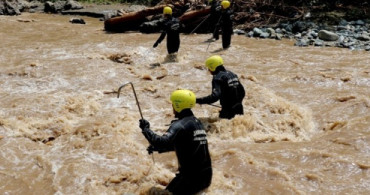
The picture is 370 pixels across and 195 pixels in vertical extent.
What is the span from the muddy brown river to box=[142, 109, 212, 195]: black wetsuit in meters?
0.36

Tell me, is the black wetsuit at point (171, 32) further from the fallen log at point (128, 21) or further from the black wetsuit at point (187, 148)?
the black wetsuit at point (187, 148)

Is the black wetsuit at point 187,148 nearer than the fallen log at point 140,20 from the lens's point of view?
Yes

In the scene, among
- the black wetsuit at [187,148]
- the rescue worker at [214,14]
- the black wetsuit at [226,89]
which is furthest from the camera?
the rescue worker at [214,14]

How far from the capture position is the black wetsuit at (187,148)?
4539 millimetres

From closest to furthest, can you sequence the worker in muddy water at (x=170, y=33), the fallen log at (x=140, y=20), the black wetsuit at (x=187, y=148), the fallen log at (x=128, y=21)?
the black wetsuit at (x=187, y=148) → the worker in muddy water at (x=170, y=33) → the fallen log at (x=140, y=20) → the fallen log at (x=128, y=21)

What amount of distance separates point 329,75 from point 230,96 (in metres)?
4.69

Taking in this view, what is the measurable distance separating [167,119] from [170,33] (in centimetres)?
421

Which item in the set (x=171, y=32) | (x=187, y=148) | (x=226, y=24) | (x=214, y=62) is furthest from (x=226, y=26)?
(x=187, y=148)

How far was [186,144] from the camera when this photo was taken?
4.61 metres

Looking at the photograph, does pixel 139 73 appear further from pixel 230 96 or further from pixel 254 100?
pixel 230 96

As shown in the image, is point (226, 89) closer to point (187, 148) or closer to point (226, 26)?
point (187, 148)

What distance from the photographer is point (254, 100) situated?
9.02 meters

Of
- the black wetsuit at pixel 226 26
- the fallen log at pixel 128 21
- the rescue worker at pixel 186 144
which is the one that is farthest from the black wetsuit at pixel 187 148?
the fallen log at pixel 128 21

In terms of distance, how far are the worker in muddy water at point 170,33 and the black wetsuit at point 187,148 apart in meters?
7.35
